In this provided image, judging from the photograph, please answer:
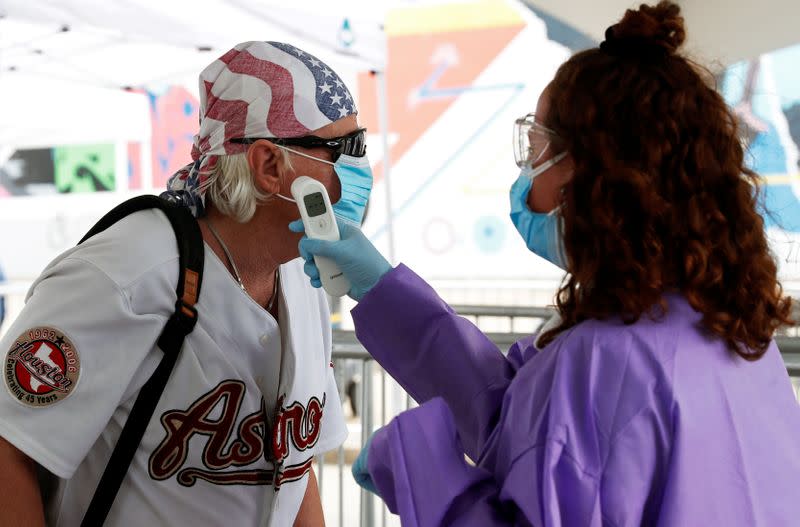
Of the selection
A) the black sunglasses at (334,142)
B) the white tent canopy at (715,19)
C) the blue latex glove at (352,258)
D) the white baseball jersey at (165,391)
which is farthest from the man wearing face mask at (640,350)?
the white tent canopy at (715,19)

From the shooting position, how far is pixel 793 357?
8.71ft

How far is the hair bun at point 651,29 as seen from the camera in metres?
1.42

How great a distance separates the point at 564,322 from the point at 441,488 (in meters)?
0.34

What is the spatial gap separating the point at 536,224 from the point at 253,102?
74cm

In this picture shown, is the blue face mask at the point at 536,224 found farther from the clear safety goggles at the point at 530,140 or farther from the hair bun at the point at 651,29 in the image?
the hair bun at the point at 651,29

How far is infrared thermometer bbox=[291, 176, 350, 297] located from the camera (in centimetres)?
195

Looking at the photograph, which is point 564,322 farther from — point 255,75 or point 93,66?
point 93,66

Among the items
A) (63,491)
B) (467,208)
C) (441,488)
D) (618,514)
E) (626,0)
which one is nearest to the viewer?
(618,514)

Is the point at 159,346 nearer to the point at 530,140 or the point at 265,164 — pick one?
the point at 265,164

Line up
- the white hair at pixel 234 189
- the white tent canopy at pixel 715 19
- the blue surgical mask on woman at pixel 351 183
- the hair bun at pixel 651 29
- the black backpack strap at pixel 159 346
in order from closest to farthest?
the hair bun at pixel 651 29 → the black backpack strap at pixel 159 346 → the white hair at pixel 234 189 → the blue surgical mask on woman at pixel 351 183 → the white tent canopy at pixel 715 19

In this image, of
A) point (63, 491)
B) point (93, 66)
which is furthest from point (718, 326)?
point (93, 66)

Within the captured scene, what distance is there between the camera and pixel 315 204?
196 centimetres

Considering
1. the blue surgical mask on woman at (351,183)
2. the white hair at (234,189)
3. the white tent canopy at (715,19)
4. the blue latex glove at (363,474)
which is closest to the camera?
the blue latex glove at (363,474)

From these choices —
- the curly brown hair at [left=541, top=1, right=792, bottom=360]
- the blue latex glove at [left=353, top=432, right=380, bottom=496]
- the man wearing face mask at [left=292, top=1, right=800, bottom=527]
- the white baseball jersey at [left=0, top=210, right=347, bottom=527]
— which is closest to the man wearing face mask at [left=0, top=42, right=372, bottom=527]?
the white baseball jersey at [left=0, top=210, right=347, bottom=527]
